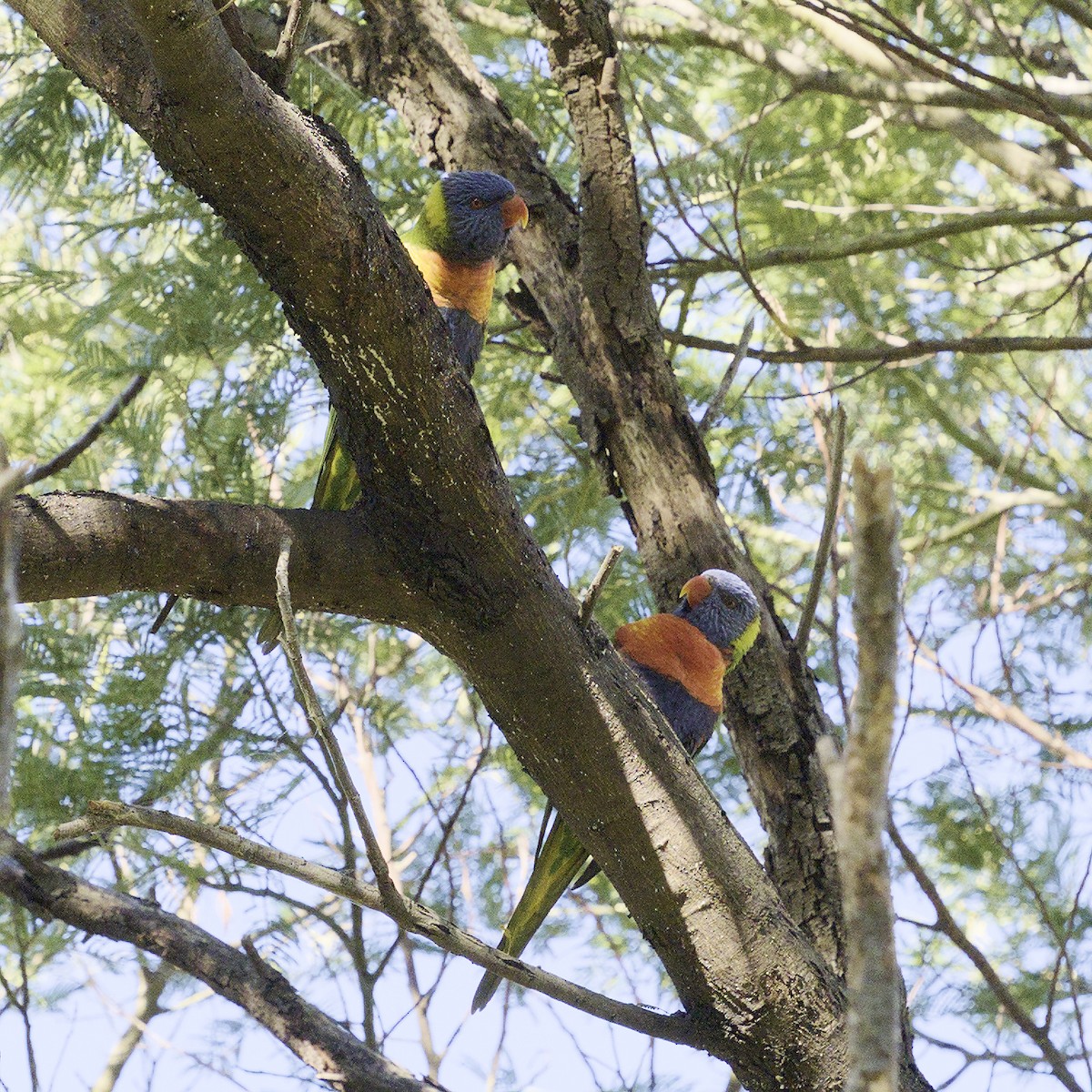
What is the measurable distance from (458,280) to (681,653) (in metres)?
1.08

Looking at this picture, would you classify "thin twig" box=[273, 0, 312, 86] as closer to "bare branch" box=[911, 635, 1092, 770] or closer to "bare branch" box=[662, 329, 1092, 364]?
"bare branch" box=[662, 329, 1092, 364]

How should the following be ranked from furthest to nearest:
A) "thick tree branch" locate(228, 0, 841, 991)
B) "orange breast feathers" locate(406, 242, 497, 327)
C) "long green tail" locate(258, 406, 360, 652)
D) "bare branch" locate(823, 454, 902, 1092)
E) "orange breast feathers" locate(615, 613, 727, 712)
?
"orange breast feathers" locate(406, 242, 497, 327) < "long green tail" locate(258, 406, 360, 652) < "orange breast feathers" locate(615, 613, 727, 712) < "thick tree branch" locate(228, 0, 841, 991) < "bare branch" locate(823, 454, 902, 1092)

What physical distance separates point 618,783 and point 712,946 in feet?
0.96

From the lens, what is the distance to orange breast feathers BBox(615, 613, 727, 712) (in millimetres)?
2494

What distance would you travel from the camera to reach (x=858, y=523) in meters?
0.66

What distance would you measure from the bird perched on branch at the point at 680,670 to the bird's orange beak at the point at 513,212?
3.08 feet

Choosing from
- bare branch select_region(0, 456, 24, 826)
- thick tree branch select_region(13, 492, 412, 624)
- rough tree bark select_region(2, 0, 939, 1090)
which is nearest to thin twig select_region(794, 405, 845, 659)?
rough tree bark select_region(2, 0, 939, 1090)

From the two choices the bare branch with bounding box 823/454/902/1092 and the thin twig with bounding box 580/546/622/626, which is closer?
the bare branch with bounding box 823/454/902/1092

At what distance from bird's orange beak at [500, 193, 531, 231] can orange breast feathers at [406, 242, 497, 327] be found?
0.61 ft

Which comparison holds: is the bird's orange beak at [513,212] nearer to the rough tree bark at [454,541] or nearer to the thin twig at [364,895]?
the rough tree bark at [454,541]

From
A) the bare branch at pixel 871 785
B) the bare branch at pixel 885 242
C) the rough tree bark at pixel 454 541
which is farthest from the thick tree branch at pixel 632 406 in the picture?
the bare branch at pixel 871 785

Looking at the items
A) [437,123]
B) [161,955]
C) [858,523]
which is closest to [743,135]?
[437,123]

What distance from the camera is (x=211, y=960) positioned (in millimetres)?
2004

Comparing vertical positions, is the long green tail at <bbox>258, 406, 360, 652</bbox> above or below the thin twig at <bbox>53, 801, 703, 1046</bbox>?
above
